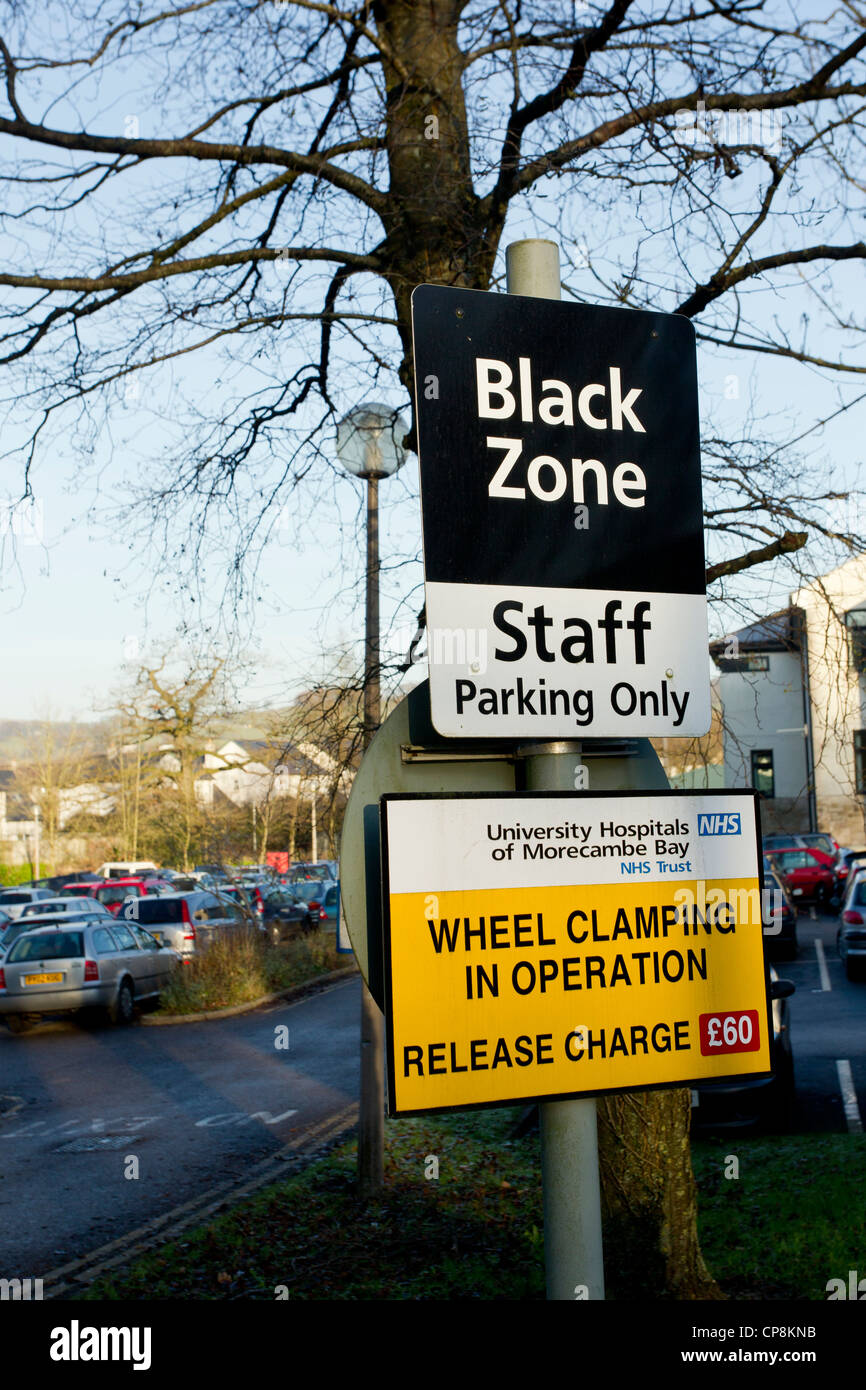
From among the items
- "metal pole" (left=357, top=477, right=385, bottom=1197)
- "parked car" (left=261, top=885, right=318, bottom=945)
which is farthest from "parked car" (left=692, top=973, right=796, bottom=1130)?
"parked car" (left=261, top=885, right=318, bottom=945)

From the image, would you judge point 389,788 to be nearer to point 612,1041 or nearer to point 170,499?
point 612,1041

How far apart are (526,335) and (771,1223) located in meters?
5.90

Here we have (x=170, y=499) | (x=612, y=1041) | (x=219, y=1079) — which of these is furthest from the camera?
(x=219, y=1079)

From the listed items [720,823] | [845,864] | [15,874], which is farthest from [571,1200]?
[15,874]

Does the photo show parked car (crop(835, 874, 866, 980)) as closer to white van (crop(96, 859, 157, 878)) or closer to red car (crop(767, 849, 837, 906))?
red car (crop(767, 849, 837, 906))

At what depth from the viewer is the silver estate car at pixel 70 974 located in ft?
64.2

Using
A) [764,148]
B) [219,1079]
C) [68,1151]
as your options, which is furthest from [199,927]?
[764,148]

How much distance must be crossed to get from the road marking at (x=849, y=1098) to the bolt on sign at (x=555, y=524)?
8.77 m

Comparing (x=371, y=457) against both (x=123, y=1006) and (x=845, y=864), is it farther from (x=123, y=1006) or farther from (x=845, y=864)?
(x=845, y=864)

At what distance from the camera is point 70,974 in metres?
19.6

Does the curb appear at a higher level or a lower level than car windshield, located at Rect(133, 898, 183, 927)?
lower

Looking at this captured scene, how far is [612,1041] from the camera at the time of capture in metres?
2.59

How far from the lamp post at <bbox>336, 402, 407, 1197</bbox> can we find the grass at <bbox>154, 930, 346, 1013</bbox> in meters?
12.5

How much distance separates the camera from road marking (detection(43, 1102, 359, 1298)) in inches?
283
